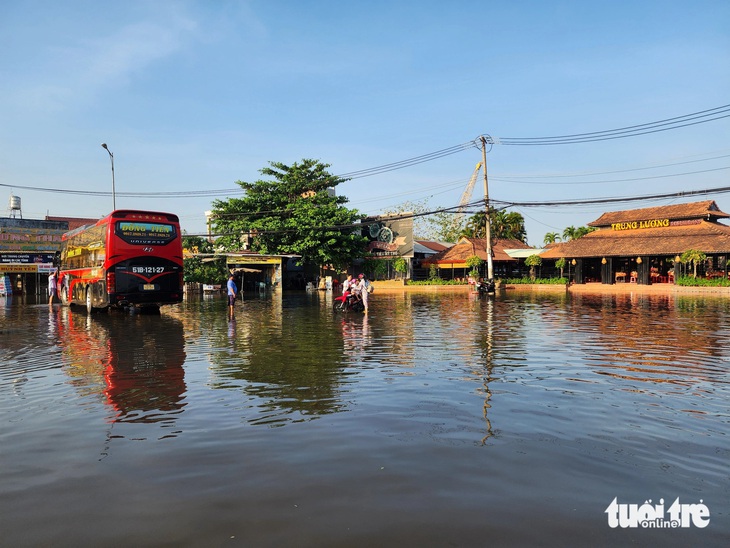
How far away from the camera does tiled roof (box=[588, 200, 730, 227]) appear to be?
4528 centimetres

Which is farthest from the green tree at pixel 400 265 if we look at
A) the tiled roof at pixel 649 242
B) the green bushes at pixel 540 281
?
the tiled roof at pixel 649 242

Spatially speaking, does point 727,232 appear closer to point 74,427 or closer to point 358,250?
point 358,250

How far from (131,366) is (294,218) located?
134 ft

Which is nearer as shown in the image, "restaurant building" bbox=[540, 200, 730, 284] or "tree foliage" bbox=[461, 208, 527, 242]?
"restaurant building" bbox=[540, 200, 730, 284]

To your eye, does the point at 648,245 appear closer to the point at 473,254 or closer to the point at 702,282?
the point at 702,282

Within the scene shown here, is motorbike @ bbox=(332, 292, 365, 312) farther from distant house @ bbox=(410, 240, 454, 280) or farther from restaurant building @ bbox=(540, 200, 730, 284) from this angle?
distant house @ bbox=(410, 240, 454, 280)

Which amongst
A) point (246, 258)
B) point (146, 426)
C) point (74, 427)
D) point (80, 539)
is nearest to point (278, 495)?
point (80, 539)

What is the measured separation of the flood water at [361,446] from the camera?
3.52 metres

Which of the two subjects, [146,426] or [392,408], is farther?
[392,408]

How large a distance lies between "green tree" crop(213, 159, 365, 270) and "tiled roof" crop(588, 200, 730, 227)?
2303 cm

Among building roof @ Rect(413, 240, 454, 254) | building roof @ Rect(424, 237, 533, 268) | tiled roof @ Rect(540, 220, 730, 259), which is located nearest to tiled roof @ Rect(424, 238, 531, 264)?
building roof @ Rect(424, 237, 533, 268)

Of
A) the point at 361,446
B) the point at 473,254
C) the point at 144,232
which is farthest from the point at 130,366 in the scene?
the point at 473,254

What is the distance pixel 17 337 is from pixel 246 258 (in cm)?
3176

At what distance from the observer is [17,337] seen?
14.6 meters
